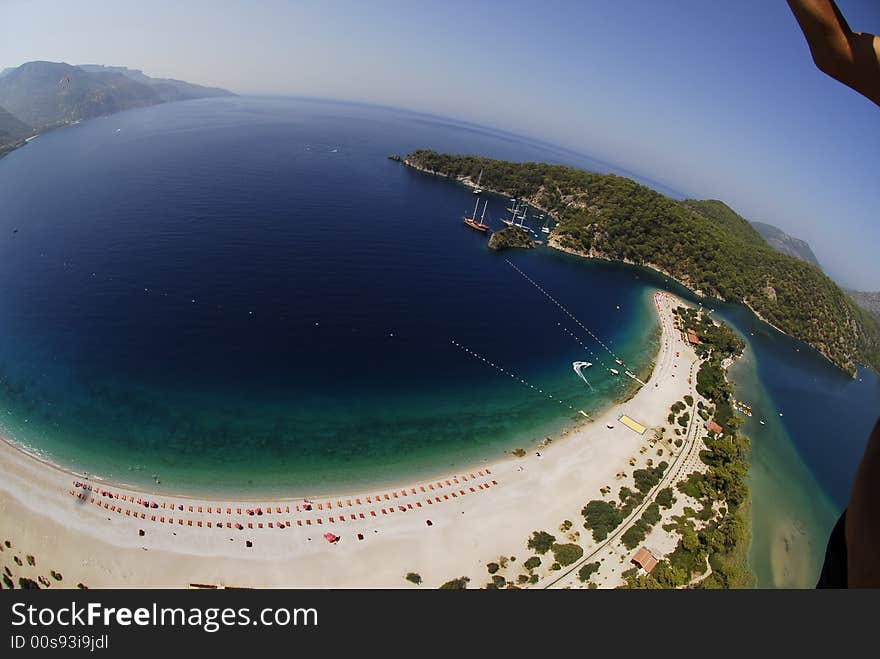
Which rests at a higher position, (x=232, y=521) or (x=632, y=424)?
(x=632, y=424)

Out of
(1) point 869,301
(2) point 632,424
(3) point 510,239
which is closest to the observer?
(2) point 632,424

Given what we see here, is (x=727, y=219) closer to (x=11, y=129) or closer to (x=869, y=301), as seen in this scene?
(x=869, y=301)

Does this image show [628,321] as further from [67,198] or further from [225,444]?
[67,198]

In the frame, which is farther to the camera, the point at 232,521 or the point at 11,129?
the point at 11,129

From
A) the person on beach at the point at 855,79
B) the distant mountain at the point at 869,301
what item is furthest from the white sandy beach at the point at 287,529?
the distant mountain at the point at 869,301

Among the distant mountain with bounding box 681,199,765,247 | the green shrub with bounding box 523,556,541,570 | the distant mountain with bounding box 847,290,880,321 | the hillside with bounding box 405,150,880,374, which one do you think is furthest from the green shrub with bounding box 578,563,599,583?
the distant mountain with bounding box 847,290,880,321

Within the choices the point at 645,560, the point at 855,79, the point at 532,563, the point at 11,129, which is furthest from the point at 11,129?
the point at 645,560

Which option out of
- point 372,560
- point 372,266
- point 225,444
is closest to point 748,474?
point 372,560
